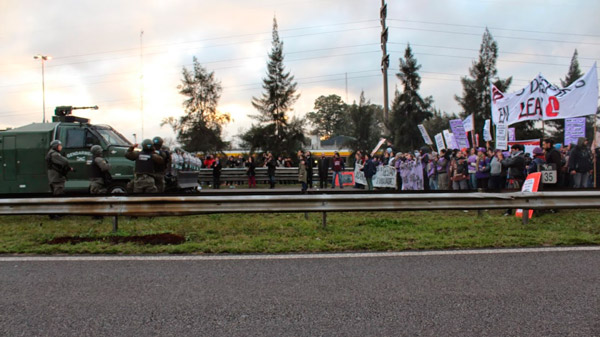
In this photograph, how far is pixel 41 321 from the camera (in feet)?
11.7

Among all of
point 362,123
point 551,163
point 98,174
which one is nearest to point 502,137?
point 551,163

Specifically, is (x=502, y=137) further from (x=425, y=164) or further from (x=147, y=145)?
(x=147, y=145)

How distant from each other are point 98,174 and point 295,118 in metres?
25.5

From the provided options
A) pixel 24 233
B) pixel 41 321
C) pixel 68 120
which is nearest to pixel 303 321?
pixel 41 321

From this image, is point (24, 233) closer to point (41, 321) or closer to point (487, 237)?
point (41, 321)

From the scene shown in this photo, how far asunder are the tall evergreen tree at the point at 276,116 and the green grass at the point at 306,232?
2495 cm

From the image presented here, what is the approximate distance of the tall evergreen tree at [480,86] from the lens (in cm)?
4947

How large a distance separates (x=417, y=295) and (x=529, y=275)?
4.70 ft

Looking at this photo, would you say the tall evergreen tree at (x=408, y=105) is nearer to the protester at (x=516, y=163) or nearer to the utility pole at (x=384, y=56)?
the utility pole at (x=384, y=56)

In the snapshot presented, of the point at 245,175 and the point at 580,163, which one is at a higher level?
the point at 580,163

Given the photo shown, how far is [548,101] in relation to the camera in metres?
14.4

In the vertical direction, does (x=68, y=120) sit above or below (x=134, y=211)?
above

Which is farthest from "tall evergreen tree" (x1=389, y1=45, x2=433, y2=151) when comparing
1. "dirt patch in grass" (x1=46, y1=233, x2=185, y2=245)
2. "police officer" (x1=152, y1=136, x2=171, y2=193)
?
"dirt patch in grass" (x1=46, y1=233, x2=185, y2=245)

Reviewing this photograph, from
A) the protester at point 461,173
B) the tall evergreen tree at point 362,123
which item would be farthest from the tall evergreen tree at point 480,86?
the protester at point 461,173
